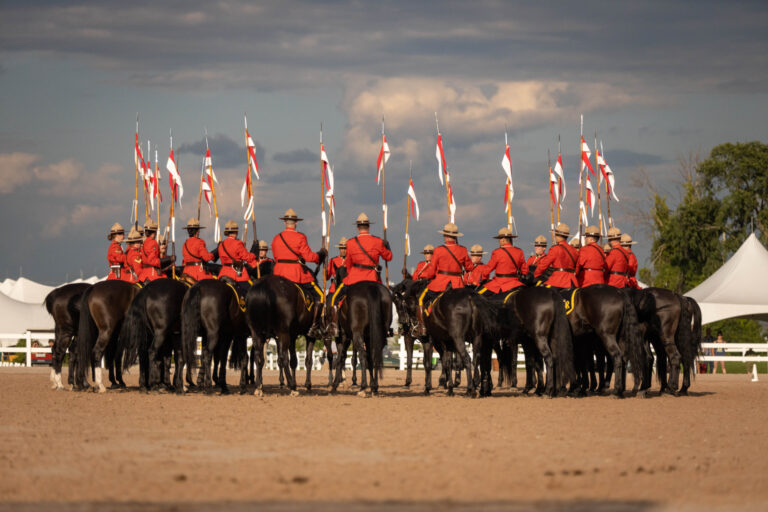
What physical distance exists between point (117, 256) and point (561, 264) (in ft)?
26.2

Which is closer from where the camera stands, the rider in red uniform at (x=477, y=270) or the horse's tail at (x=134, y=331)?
the horse's tail at (x=134, y=331)

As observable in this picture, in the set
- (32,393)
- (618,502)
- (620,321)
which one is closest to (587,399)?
(620,321)

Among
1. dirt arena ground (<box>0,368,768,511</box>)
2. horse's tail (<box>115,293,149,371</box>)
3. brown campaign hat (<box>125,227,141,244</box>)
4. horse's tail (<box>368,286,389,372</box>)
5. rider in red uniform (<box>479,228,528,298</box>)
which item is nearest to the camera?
dirt arena ground (<box>0,368,768,511</box>)

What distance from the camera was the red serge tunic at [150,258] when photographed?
1967 centimetres

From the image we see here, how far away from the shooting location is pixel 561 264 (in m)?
19.0

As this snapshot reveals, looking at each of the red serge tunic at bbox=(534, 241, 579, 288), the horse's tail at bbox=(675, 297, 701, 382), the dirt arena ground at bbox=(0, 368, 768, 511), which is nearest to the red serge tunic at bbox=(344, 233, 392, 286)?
the dirt arena ground at bbox=(0, 368, 768, 511)

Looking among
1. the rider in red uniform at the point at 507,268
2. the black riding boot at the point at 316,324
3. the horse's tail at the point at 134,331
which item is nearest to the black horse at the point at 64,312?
the horse's tail at the point at 134,331

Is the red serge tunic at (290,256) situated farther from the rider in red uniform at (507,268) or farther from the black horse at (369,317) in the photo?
the rider in red uniform at (507,268)

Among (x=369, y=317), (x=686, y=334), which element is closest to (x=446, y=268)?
(x=369, y=317)

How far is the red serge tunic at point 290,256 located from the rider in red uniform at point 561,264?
3967 millimetres

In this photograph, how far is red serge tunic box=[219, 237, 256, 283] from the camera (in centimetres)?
1957

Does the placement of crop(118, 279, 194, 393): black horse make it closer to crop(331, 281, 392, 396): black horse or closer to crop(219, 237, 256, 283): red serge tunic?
crop(219, 237, 256, 283): red serge tunic

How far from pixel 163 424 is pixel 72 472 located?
3.87m

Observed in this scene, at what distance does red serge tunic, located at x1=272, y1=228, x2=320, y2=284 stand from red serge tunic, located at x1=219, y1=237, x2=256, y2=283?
4.82 feet
